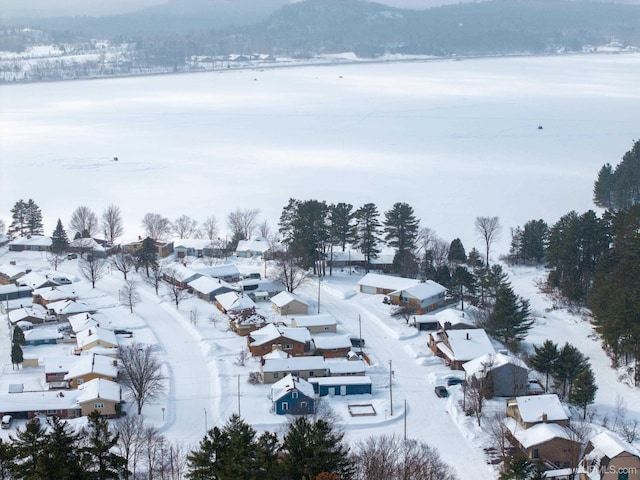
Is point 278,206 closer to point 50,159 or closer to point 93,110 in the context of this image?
point 50,159

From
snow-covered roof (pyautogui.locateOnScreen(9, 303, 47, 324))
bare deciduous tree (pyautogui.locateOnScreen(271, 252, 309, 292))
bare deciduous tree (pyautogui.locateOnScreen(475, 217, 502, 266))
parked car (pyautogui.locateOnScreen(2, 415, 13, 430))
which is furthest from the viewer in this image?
bare deciduous tree (pyautogui.locateOnScreen(475, 217, 502, 266))

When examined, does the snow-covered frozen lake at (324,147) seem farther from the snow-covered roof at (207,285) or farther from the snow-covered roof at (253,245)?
the snow-covered roof at (207,285)

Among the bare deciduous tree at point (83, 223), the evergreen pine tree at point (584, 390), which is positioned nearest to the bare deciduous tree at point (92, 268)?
the bare deciduous tree at point (83, 223)

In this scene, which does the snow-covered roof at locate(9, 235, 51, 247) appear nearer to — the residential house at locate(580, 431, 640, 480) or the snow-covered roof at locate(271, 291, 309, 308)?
the snow-covered roof at locate(271, 291, 309, 308)

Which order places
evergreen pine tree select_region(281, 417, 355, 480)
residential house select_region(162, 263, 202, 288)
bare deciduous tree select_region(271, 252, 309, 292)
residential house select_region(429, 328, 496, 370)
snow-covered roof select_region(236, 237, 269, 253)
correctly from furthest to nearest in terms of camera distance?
snow-covered roof select_region(236, 237, 269, 253) < residential house select_region(162, 263, 202, 288) < bare deciduous tree select_region(271, 252, 309, 292) < residential house select_region(429, 328, 496, 370) < evergreen pine tree select_region(281, 417, 355, 480)

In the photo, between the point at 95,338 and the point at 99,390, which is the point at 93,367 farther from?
the point at 95,338

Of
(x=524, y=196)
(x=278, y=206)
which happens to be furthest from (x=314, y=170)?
(x=524, y=196)

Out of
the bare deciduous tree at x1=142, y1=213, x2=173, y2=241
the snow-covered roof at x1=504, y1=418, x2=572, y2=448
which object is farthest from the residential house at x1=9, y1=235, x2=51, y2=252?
the snow-covered roof at x1=504, y1=418, x2=572, y2=448

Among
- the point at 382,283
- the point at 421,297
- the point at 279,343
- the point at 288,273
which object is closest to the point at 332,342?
the point at 279,343
